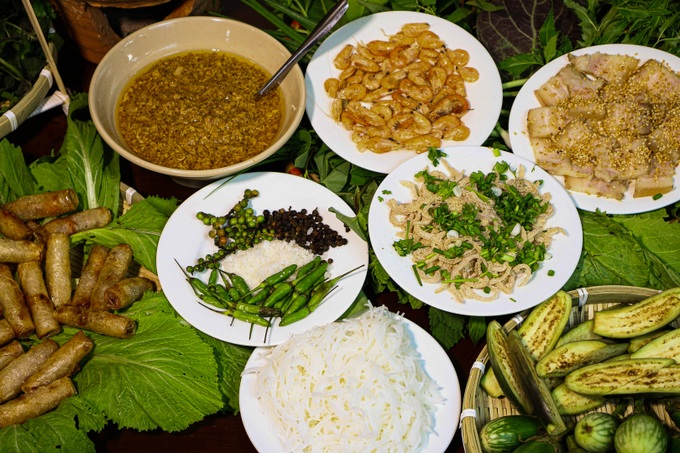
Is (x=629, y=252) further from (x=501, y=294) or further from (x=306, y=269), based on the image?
(x=306, y=269)

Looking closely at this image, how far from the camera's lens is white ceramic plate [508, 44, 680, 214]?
3.05m

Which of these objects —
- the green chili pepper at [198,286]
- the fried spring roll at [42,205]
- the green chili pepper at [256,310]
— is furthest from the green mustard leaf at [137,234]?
the green chili pepper at [256,310]

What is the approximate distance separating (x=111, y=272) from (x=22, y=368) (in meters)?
0.51

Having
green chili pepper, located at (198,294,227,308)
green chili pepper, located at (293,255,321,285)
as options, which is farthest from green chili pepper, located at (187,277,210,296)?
green chili pepper, located at (293,255,321,285)

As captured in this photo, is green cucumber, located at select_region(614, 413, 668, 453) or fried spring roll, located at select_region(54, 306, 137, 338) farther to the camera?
fried spring roll, located at select_region(54, 306, 137, 338)

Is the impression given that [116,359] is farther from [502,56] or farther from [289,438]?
[502,56]

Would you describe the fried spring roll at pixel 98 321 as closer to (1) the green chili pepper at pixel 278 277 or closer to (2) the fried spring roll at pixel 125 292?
(2) the fried spring roll at pixel 125 292

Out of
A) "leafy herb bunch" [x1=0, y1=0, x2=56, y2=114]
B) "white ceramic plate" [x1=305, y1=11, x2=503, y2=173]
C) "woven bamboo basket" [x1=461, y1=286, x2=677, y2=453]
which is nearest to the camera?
"woven bamboo basket" [x1=461, y1=286, x2=677, y2=453]

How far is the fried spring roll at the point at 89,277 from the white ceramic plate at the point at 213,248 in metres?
0.29

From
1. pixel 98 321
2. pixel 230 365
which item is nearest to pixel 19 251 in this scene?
pixel 98 321

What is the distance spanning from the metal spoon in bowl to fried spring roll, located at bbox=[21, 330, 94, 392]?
1.39m

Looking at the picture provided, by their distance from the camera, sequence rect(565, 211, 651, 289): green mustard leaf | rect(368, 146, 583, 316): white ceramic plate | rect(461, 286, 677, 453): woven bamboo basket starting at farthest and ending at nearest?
rect(565, 211, 651, 289): green mustard leaf < rect(368, 146, 583, 316): white ceramic plate < rect(461, 286, 677, 453): woven bamboo basket

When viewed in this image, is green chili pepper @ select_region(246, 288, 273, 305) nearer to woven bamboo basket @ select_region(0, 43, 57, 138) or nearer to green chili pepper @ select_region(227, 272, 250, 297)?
green chili pepper @ select_region(227, 272, 250, 297)

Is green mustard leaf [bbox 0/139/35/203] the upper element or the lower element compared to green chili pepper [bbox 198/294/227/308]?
upper
